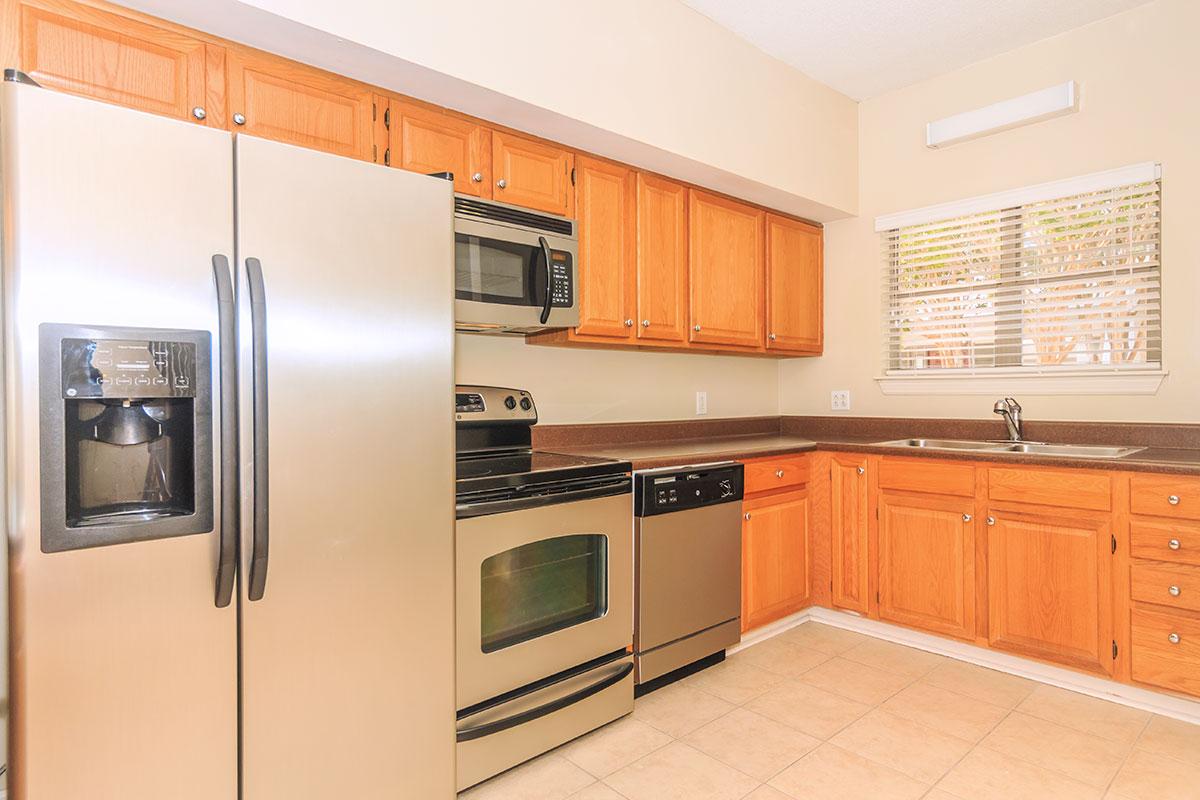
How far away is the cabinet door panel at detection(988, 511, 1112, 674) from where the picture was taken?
8.11ft

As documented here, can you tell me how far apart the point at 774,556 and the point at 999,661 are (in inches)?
38.9

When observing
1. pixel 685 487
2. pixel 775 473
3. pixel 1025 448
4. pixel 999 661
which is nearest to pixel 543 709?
pixel 685 487

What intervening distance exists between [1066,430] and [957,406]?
0.50 metres

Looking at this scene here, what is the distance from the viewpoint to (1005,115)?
3150 millimetres

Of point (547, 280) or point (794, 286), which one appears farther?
point (794, 286)

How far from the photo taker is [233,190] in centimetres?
141

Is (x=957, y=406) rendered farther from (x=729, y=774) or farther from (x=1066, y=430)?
(x=729, y=774)

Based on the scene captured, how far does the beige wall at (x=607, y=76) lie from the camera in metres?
1.83

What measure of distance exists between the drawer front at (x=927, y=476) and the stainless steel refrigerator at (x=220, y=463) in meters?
2.17

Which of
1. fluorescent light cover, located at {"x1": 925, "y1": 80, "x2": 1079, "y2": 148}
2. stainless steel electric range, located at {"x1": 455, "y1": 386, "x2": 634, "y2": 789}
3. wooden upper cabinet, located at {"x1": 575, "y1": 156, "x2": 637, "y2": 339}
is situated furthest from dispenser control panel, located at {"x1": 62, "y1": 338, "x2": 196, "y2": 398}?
fluorescent light cover, located at {"x1": 925, "y1": 80, "x2": 1079, "y2": 148}

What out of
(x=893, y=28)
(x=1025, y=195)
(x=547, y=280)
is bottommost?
(x=547, y=280)

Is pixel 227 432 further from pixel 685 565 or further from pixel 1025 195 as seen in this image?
pixel 1025 195

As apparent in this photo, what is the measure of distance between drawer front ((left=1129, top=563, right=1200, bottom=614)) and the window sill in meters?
0.89

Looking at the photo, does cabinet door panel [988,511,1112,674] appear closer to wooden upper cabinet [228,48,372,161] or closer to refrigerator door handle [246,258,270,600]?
refrigerator door handle [246,258,270,600]
